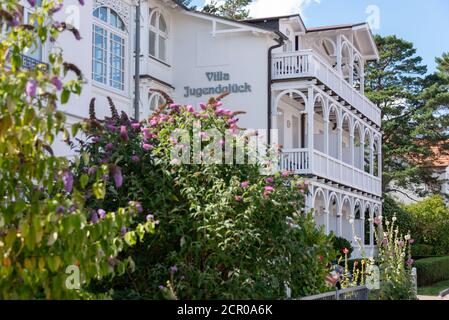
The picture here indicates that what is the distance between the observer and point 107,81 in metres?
21.3

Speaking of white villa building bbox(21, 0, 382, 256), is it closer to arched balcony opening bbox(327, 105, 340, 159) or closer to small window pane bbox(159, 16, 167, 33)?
small window pane bbox(159, 16, 167, 33)

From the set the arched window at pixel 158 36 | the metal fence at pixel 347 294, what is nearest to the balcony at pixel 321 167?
the arched window at pixel 158 36

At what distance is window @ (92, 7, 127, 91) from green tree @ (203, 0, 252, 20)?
31.7 m

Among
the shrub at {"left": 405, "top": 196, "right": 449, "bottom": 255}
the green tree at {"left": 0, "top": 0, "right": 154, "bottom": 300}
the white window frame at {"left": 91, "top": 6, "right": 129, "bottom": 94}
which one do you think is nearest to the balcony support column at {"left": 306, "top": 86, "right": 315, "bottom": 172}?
the white window frame at {"left": 91, "top": 6, "right": 129, "bottom": 94}

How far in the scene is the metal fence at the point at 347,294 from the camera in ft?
30.4

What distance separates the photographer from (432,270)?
28.3m

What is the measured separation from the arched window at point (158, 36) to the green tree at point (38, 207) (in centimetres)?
2064

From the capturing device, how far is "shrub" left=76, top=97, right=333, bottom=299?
314 inches

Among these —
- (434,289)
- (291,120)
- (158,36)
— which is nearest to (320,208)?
(291,120)

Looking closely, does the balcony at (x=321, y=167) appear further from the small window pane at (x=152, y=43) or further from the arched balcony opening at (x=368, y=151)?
the small window pane at (x=152, y=43)
